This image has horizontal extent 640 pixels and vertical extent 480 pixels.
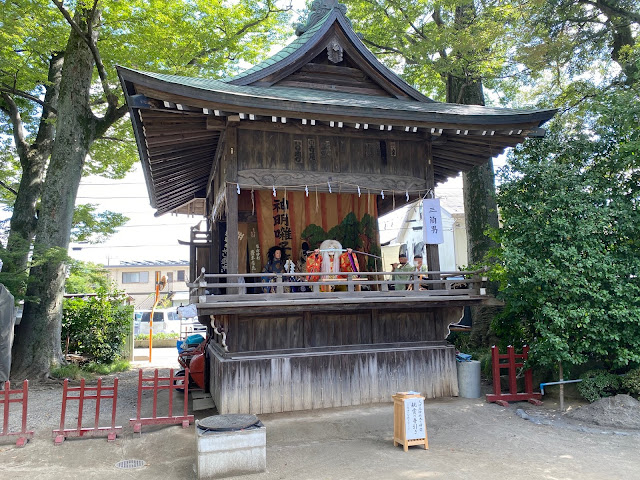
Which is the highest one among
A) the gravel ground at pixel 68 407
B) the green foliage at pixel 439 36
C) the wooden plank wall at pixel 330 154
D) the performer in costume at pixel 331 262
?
the green foliage at pixel 439 36

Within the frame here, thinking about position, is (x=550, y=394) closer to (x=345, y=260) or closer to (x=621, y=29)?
(x=345, y=260)

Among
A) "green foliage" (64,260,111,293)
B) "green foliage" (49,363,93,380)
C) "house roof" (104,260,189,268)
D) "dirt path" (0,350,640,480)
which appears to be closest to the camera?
"dirt path" (0,350,640,480)

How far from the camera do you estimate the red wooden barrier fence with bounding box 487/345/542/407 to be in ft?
33.1

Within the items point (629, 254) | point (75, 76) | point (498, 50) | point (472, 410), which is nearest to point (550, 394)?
point (472, 410)

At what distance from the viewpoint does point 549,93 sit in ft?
59.4

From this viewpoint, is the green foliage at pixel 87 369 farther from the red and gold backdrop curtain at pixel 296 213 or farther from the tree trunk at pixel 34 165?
the red and gold backdrop curtain at pixel 296 213

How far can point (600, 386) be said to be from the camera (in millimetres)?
9398

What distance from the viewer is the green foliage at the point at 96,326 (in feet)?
56.0

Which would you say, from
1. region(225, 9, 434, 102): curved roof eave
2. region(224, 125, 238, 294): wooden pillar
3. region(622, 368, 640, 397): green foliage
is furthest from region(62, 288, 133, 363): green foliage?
region(622, 368, 640, 397): green foliage

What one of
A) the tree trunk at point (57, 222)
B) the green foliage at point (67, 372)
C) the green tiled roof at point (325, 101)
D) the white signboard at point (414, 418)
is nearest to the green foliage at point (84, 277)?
the tree trunk at point (57, 222)

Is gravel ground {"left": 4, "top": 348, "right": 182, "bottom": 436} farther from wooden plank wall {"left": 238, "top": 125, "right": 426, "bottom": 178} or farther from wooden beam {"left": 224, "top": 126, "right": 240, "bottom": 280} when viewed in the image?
wooden plank wall {"left": 238, "top": 125, "right": 426, "bottom": 178}

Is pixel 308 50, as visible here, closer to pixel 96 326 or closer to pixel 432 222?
pixel 432 222

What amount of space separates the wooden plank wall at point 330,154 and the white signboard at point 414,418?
200 inches

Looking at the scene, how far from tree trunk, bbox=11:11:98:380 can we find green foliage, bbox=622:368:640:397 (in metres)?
14.6
